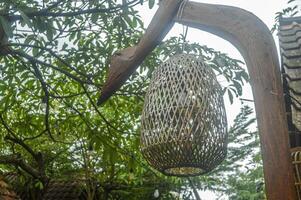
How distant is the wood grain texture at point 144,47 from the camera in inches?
45.8

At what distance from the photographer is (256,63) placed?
96 centimetres

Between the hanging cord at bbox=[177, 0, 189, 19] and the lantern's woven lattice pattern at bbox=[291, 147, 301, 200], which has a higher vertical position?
the hanging cord at bbox=[177, 0, 189, 19]

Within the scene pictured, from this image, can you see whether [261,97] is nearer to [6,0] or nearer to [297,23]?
[6,0]

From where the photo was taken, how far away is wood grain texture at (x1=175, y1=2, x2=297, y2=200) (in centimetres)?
85

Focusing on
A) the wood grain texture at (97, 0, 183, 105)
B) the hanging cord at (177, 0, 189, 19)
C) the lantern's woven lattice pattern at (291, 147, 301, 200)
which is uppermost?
the hanging cord at (177, 0, 189, 19)

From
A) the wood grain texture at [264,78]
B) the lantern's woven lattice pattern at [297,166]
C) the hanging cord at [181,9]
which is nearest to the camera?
the wood grain texture at [264,78]

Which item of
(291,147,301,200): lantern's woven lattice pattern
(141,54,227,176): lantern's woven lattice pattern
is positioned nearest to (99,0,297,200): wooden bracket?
(141,54,227,176): lantern's woven lattice pattern

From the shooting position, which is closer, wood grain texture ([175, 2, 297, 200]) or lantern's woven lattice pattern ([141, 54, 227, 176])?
wood grain texture ([175, 2, 297, 200])

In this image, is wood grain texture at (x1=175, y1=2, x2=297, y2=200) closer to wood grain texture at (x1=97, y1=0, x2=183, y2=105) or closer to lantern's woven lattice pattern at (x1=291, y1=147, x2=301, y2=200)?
wood grain texture at (x1=97, y1=0, x2=183, y2=105)

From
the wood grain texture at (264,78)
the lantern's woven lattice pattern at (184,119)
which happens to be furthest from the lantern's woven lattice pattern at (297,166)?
the wood grain texture at (264,78)

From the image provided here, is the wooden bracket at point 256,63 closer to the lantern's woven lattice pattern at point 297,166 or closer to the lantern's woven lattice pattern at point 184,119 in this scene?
the lantern's woven lattice pattern at point 184,119

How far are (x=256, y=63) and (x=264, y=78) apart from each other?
4 centimetres

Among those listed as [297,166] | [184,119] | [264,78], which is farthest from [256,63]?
[297,166]

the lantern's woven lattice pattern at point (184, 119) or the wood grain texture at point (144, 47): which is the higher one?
the wood grain texture at point (144, 47)
